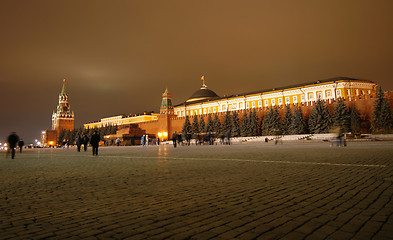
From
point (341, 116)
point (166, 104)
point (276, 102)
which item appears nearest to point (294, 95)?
point (276, 102)

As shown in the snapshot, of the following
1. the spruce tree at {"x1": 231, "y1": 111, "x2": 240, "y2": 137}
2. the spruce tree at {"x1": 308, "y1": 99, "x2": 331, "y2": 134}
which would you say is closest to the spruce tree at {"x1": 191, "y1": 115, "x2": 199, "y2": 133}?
the spruce tree at {"x1": 231, "y1": 111, "x2": 240, "y2": 137}

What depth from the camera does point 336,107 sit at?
35375mm

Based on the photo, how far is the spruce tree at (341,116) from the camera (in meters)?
Answer: 34.1

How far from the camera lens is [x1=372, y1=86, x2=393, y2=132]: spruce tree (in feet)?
99.0

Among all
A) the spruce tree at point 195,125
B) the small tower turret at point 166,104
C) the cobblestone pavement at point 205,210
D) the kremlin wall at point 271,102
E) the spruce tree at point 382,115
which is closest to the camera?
the cobblestone pavement at point 205,210

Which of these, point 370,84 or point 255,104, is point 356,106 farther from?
point 255,104

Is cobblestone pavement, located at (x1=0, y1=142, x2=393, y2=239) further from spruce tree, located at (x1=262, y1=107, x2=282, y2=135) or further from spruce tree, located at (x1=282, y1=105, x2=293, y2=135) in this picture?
spruce tree, located at (x1=262, y1=107, x2=282, y2=135)

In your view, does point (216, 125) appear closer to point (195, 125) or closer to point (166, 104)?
point (195, 125)

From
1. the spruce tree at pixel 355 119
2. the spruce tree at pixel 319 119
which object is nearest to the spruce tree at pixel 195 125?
the spruce tree at pixel 319 119

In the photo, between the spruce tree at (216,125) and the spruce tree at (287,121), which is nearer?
the spruce tree at (287,121)

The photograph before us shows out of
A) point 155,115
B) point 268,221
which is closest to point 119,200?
point 268,221

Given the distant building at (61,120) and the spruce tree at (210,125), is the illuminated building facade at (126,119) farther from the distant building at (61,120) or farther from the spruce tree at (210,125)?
the spruce tree at (210,125)

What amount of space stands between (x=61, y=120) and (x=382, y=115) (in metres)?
105

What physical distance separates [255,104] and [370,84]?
70.0 feet
